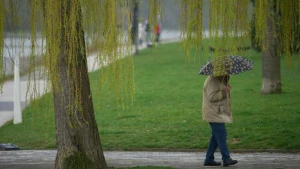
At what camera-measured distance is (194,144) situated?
1480 cm

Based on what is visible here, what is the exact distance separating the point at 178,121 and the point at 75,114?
6.42 m

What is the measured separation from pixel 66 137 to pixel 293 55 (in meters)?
3.80

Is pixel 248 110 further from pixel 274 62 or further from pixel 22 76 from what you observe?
pixel 22 76

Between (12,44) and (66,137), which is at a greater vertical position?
(12,44)

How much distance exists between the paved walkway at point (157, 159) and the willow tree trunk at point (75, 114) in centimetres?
137

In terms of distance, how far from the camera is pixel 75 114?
11.2 m

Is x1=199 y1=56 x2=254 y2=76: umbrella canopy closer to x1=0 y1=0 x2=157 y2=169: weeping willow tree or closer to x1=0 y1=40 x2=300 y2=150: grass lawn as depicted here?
x1=0 y1=40 x2=300 y2=150: grass lawn

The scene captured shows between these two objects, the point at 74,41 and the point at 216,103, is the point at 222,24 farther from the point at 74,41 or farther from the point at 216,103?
the point at 216,103

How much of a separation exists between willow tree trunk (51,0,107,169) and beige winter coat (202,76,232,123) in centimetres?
188

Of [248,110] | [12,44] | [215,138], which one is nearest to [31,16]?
[12,44]

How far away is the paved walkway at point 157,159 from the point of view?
12625 millimetres

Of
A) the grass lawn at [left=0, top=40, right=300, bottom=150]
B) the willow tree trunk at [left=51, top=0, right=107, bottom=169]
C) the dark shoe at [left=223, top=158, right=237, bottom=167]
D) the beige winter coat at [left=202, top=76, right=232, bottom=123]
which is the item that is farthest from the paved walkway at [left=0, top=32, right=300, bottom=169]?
the willow tree trunk at [left=51, top=0, right=107, bottom=169]

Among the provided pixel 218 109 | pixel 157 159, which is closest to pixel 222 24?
pixel 218 109

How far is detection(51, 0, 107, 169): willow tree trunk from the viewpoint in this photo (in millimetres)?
10609
